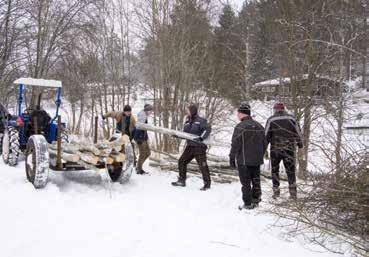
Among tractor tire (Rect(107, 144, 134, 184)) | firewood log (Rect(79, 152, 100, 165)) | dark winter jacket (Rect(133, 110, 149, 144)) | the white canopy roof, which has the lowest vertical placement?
tractor tire (Rect(107, 144, 134, 184))

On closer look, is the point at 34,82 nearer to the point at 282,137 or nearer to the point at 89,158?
the point at 89,158

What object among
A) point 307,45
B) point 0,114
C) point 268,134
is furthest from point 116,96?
point 268,134

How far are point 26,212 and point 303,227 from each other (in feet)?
11.6

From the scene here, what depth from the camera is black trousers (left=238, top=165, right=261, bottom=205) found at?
19.3 ft

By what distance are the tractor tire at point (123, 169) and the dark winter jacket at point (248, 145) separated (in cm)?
203

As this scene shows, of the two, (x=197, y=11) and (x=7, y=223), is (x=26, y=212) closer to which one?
(x=7, y=223)

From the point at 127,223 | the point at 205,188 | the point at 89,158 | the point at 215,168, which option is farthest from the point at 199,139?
the point at 127,223

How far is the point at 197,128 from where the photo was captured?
729 centimetres

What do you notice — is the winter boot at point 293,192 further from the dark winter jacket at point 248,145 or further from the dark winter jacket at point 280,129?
the dark winter jacket at point 280,129

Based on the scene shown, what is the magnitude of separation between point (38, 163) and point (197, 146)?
2.79 metres

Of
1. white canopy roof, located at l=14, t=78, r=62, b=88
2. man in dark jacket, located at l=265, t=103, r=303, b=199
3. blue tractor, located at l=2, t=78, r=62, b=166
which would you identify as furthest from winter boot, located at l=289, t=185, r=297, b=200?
white canopy roof, located at l=14, t=78, r=62, b=88

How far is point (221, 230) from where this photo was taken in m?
4.81

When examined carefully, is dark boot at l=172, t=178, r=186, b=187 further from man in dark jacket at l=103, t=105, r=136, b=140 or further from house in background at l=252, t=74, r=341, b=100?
house in background at l=252, t=74, r=341, b=100

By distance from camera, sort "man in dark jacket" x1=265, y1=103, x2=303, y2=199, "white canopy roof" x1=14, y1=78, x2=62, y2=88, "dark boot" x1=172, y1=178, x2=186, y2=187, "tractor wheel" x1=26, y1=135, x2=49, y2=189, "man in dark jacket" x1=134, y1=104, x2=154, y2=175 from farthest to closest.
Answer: "white canopy roof" x1=14, y1=78, x2=62, y2=88, "man in dark jacket" x1=134, y1=104, x2=154, y2=175, "dark boot" x1=172, y1=178, x2=186, y2=187, "man in dark jacket" x1=265, y1=103, x2=303, y2=199, "tractor wheel" x1=26, y1=135, x2=49, y2=189
